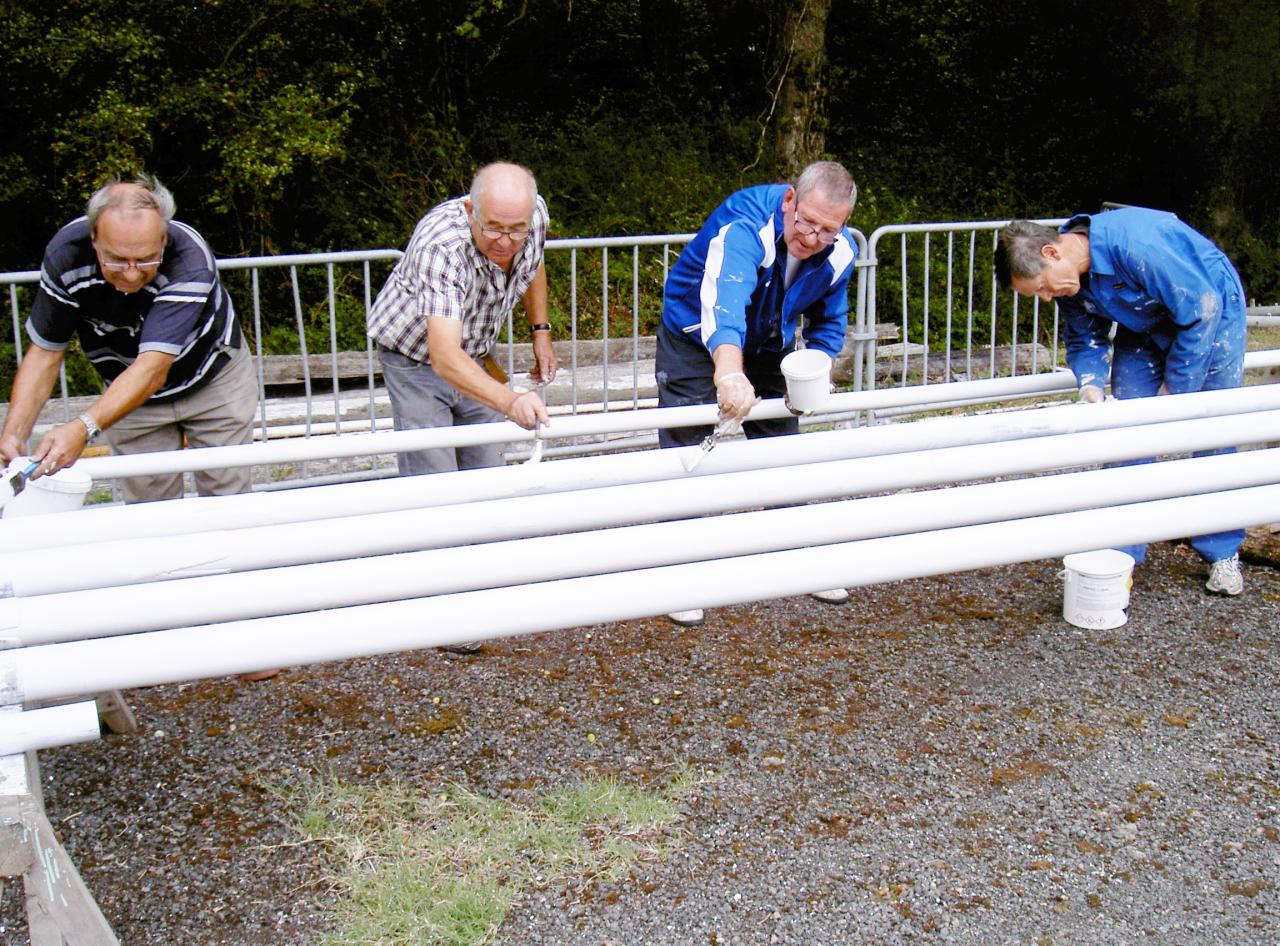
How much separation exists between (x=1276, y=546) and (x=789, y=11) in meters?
6.91

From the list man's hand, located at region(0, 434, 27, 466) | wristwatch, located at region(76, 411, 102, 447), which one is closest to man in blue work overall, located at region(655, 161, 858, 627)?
wristwatch, located at region(76, 411, 102, 447)

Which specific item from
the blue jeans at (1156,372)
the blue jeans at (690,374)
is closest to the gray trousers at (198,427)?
the blue jeans at (690,374)

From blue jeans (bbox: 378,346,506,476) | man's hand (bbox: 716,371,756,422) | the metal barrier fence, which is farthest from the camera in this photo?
the metal barrier fence

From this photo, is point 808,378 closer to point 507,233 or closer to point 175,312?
point 507,233

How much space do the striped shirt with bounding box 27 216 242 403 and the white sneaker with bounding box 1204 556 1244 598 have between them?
11.5 feet

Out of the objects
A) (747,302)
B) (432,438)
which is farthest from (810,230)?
(432,438)

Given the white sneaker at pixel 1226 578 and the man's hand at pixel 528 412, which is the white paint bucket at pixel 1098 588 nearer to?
the white sneaker at pixel 1226 578

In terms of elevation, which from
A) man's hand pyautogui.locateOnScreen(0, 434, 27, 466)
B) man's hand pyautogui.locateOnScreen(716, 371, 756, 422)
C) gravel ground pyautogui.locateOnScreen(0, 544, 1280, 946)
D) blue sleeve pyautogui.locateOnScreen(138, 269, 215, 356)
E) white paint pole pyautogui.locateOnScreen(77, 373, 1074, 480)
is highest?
blue sleeve pyautogui.locateOnScreen(138, 269, 215, 356)

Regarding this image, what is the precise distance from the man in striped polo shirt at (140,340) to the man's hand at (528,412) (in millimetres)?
1128

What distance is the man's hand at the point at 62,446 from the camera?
8.80ft

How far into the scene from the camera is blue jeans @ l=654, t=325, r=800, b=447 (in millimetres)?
3791

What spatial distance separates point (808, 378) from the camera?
256 centimetres

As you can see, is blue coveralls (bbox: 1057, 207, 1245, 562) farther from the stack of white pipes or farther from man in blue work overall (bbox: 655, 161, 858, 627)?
the stack of white pipes

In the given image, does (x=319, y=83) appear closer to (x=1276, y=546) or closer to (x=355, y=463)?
(x=355, y=463)
